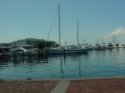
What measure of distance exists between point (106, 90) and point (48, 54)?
101m

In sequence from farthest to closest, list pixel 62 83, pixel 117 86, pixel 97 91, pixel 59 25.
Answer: pixel 59 25
pixel 62 83
pixel 117 86
pixel 97 91

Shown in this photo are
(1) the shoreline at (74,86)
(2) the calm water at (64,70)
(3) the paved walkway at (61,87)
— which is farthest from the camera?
(2) the calm water at (64,70)

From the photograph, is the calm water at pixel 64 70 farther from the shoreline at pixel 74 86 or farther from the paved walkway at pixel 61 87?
the paved walkway at pixel 61 87

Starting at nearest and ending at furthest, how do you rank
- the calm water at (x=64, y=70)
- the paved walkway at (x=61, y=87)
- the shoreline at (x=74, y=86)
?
1. the paved walkway at (x=61, y=87)
2. the shoreline at (x=74, y=86)
3. the calm water at (x=64, y=70)

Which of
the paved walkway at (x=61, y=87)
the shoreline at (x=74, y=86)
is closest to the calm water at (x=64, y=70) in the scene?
the shoreline at (x=74, y=86)

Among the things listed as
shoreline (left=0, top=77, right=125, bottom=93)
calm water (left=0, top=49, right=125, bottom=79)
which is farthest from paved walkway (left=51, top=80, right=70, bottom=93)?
calm water (left=0, top=49, right=125, bottom=79)

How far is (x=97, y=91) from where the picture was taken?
14945mm

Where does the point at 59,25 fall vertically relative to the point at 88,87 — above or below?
above

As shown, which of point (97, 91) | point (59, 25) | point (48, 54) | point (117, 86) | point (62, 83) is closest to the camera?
point (97, 91)

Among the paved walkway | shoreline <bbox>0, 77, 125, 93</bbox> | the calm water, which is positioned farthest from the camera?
the calm water

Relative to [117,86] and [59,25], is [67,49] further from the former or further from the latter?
[117,86]

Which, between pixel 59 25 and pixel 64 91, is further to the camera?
pixel 59 25

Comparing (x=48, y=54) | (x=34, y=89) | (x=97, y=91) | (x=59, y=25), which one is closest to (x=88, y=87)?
(x=97, y=91)

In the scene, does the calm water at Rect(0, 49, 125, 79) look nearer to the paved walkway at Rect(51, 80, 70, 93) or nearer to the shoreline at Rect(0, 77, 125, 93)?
the shoreline at Rect(0, 77, 125, 93)
